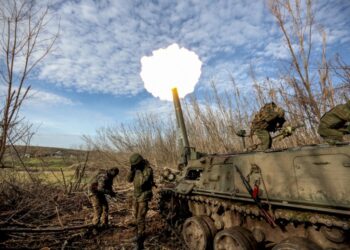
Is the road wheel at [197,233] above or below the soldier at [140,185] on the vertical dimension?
below

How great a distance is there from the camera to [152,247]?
21.8ft

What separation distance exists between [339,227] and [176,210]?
4.23 meters

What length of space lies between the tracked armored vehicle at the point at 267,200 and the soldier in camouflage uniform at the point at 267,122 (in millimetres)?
1738

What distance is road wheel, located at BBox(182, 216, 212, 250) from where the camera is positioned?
5992 millimetres

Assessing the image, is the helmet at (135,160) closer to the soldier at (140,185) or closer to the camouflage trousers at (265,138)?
the soldier at (140,185)

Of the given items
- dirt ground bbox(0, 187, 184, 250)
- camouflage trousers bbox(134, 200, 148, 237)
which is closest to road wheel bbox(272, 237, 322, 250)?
dirt ground bbox(0, 187, 184, 250)

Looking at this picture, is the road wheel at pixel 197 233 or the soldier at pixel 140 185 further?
the soldier at pixel 140 185

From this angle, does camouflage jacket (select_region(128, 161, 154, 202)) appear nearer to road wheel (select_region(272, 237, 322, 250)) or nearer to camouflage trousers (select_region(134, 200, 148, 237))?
camouflage trousers (select_region(134, 200, 148, 237))

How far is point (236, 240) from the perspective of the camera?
5047 millimetres

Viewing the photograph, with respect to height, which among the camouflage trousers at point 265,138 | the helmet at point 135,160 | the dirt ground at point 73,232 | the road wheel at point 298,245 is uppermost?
the camouflage trousers at point 265,138

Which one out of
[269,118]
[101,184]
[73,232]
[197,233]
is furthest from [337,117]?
[73,232]

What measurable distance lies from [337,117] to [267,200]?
6.40ft

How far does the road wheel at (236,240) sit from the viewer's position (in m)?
4.98

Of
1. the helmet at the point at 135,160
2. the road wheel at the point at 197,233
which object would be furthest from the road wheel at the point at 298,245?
the helmet at the point at 135,160
